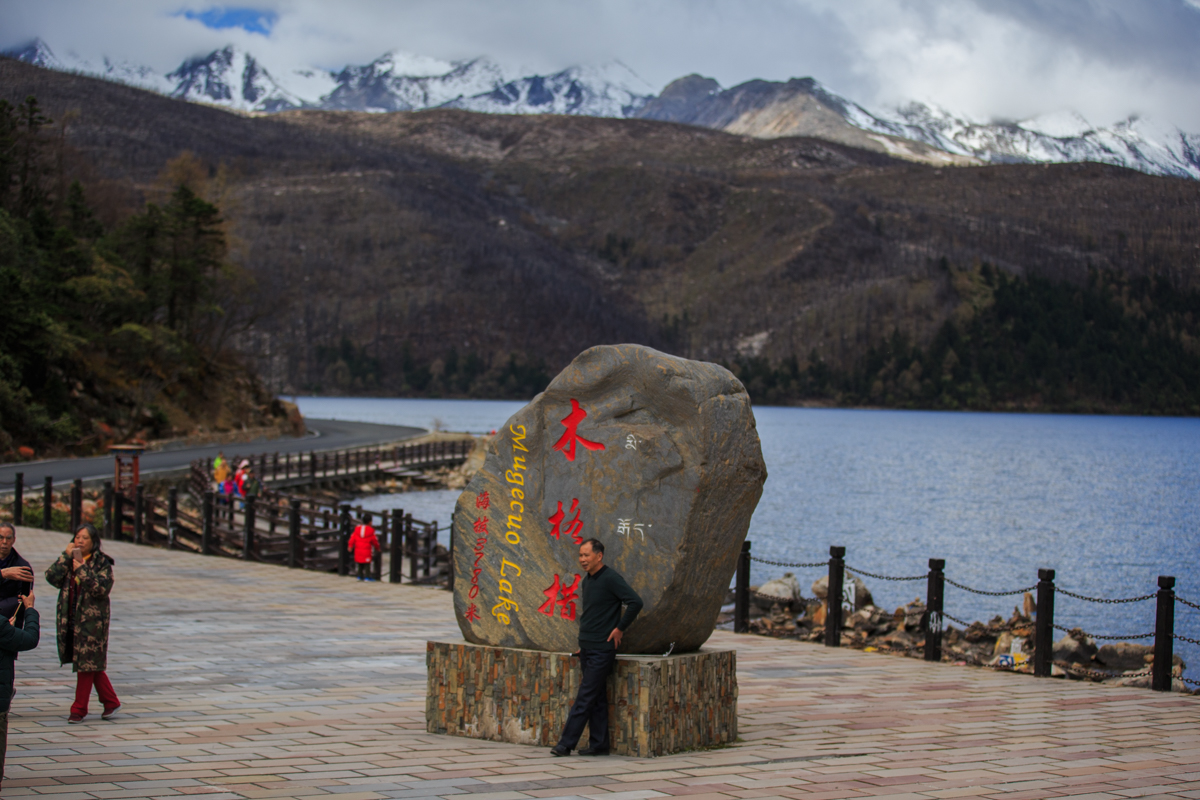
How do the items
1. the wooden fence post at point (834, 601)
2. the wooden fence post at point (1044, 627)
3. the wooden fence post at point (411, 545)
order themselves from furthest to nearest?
the wooden fence post at point (411, 545) < the wooden fence post at point (834, 601) < the wooden fence post at point (1044, 627)

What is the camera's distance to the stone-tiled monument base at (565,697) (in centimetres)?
648

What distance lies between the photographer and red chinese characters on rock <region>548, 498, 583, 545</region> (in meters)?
6.89

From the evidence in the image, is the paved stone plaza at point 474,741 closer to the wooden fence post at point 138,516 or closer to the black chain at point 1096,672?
the black chain at point 1096,672

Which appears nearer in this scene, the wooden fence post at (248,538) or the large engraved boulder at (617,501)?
the large engraved boulder at (617,501)

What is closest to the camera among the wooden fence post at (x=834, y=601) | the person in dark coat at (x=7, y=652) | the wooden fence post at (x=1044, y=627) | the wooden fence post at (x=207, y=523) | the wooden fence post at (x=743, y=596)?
the person in dark coat at (x=7, y=652)

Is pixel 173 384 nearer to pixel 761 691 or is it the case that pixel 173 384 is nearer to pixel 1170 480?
pixel 761 691

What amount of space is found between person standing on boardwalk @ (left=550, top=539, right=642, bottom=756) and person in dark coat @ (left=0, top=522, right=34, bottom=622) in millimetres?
2860

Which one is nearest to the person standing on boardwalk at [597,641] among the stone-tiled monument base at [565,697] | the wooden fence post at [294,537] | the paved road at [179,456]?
the stone-tiled monument base at [565,697]

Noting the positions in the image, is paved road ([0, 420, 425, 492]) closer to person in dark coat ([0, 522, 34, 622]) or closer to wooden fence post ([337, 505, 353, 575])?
wooden fence post ([337, 505, 353, 575])

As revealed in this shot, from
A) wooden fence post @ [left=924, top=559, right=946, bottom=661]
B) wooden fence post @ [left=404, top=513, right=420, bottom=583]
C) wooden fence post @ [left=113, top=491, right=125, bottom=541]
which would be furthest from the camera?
wooden fence post @ [left=113, top=491, right=125, bottom=541]

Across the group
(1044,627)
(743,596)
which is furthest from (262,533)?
(1044,627)

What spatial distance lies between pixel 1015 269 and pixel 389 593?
199043 millimetres

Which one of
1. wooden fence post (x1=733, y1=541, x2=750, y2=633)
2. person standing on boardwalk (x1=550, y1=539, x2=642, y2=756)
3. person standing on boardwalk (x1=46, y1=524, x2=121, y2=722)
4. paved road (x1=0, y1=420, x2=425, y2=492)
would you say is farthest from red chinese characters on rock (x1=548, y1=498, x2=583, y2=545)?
paved road (x1=0, y1=420, x2=425, y2=492)

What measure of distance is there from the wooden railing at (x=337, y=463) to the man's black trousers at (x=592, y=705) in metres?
23.2
